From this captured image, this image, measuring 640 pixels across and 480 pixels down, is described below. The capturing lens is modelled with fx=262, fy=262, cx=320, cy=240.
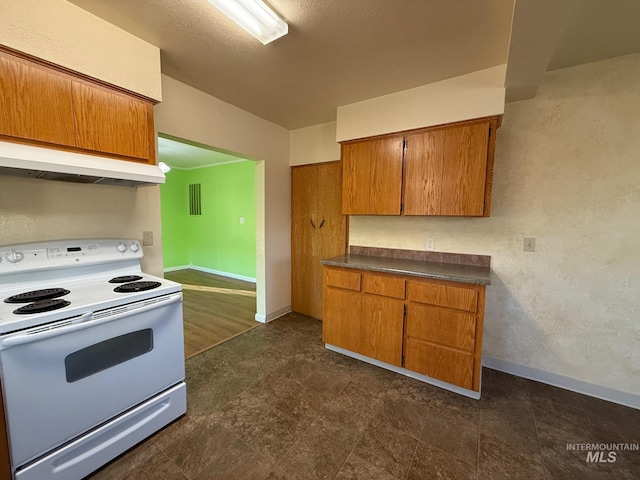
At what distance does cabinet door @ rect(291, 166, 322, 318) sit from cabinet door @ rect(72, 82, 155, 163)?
194 cm

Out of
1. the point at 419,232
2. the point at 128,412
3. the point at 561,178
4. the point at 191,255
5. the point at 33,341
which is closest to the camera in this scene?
the point at 33,341

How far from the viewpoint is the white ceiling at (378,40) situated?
1461mm

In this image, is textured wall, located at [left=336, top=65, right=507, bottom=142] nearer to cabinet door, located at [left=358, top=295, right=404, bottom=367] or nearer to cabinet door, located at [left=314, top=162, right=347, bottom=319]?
cabinet door, located at [left=314, top=162, right=347, bottom=319]

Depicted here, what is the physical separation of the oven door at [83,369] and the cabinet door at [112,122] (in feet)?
3.26

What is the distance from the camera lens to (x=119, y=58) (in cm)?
169

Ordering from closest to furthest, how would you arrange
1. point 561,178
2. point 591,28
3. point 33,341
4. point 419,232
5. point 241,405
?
point 33,341 → point 591,28 → point 241,405 → point 561,178 → point 419,232

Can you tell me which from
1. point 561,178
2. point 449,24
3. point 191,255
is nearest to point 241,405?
point 449,24

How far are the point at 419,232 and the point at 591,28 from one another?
175cm

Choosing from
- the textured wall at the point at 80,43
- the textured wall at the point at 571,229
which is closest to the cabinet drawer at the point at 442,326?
the textured wall at the point at 571,229

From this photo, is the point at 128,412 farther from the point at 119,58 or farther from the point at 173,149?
the point at 173,149

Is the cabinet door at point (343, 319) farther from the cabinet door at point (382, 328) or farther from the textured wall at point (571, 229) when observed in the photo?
the textured wall at point (571, 229)

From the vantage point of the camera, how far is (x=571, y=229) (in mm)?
2078

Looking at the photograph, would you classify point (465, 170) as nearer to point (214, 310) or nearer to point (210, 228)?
point (214, 310)

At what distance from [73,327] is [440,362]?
2.37 metres
